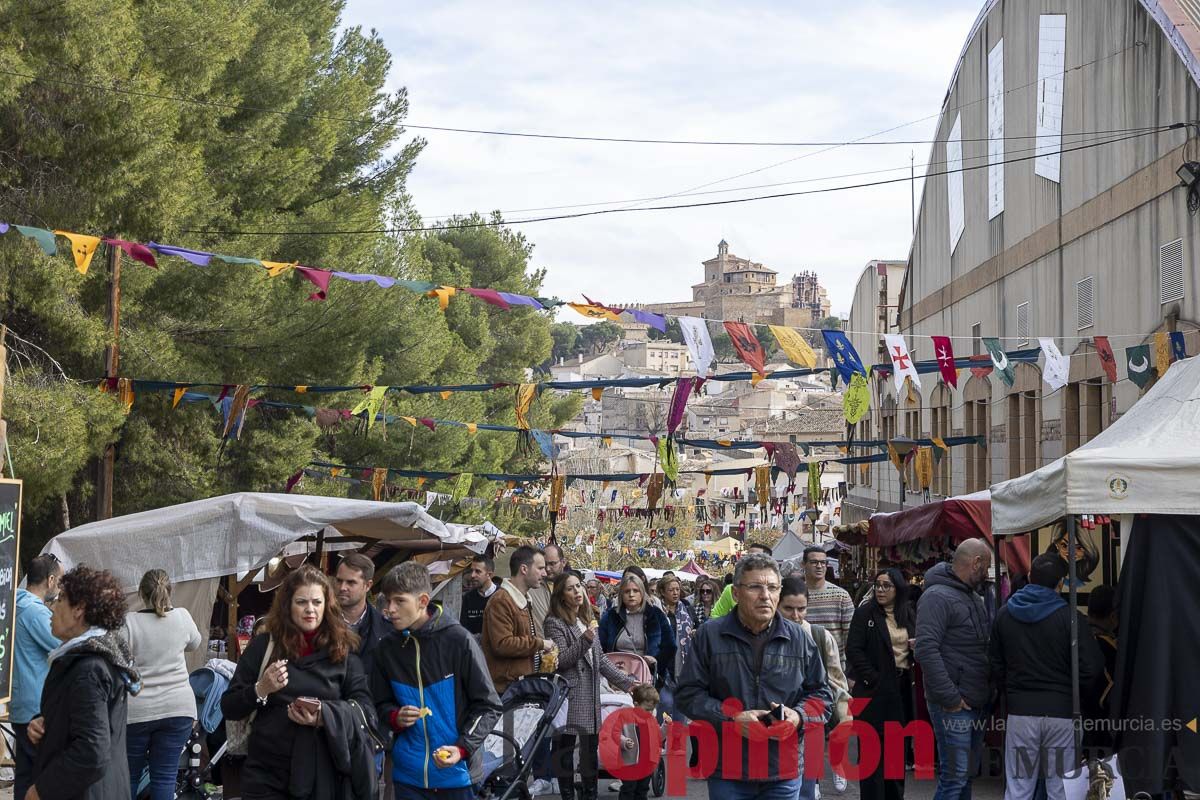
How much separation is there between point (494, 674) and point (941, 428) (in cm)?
2260

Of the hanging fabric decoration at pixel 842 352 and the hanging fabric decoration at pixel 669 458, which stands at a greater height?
the hanging fabric decoration at pixel 842 352

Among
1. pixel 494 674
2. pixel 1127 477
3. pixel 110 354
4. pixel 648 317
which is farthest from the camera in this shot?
pixel 110 354

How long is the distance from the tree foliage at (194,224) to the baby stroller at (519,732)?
8.99 m

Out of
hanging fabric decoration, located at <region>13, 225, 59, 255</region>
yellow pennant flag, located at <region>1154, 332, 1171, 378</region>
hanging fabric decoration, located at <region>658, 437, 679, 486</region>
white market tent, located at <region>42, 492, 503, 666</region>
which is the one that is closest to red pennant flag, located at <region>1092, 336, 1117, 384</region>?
yellow pennant flag, located at <region>1154, 332, 1171, 378</region>

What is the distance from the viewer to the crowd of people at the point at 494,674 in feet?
18.2

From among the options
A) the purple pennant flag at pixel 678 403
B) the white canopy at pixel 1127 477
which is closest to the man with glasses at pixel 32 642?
the white canopy at pixel 1127 477

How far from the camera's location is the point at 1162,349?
15.8 metres

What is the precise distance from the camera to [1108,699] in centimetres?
822

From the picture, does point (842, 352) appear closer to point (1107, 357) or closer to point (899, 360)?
point (899, 360)

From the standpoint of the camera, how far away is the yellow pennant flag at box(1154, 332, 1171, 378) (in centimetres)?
1565

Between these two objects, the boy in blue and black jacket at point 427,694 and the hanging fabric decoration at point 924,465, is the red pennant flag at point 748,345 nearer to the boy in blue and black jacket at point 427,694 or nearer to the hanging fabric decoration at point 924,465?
the boy in blue and black jacket at point 427,694

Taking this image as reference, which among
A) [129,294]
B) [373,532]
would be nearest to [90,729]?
[373,532]

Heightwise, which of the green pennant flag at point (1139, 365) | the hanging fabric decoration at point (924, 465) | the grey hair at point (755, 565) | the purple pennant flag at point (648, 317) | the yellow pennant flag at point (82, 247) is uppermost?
the yellow pennant flag at point (82, 247)

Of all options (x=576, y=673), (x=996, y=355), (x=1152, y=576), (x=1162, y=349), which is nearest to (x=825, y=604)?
(x=576, y=673)
